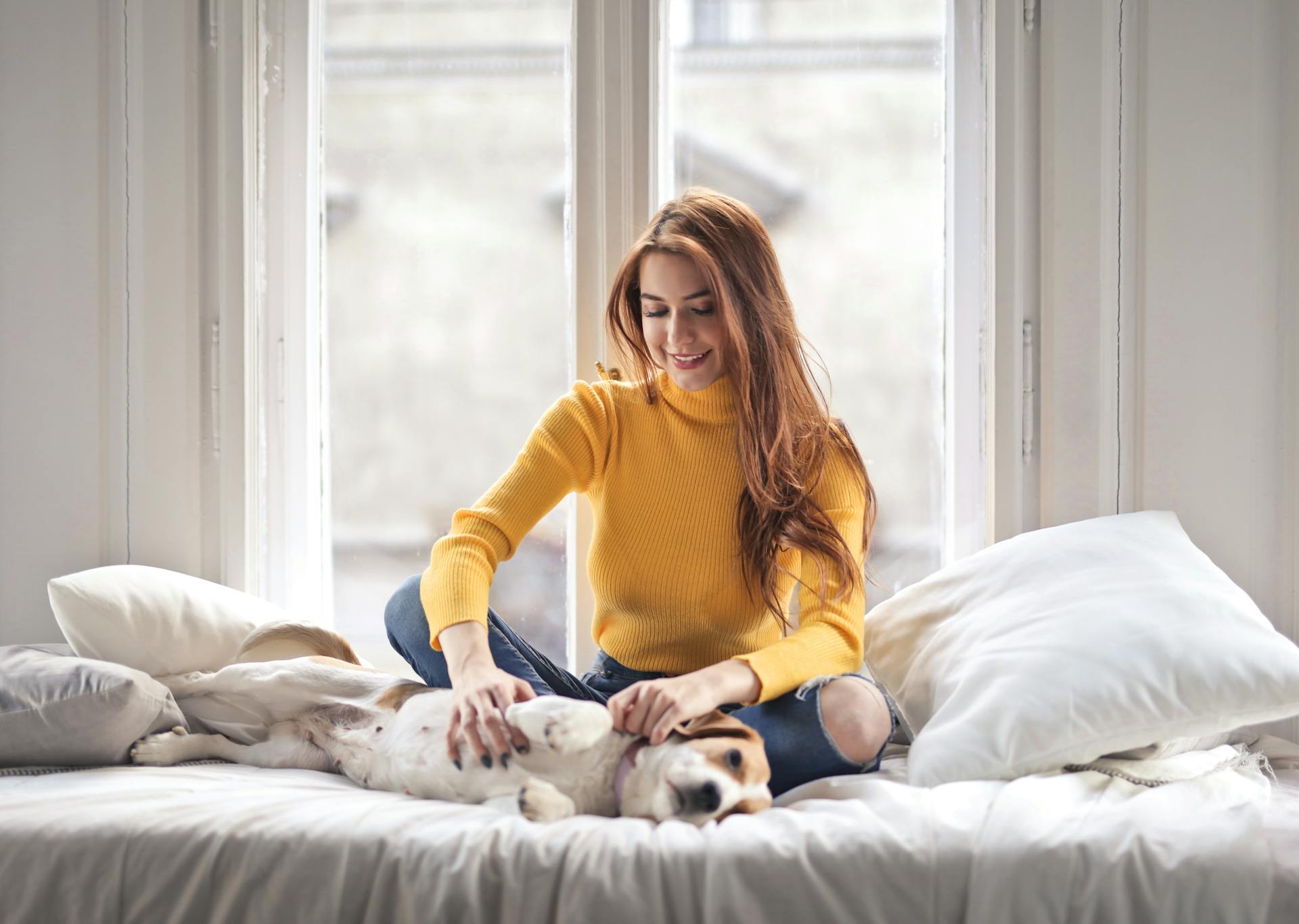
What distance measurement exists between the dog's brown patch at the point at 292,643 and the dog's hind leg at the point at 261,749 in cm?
16

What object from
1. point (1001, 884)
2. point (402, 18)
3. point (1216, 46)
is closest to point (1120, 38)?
point (1216, 46)

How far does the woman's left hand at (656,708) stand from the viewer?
1.03 metres

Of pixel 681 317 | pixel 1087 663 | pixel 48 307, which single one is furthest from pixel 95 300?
pixel 1087 663

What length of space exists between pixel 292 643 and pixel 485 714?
0.54 meters

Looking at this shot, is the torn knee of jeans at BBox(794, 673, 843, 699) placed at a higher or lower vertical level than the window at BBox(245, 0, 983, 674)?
lower

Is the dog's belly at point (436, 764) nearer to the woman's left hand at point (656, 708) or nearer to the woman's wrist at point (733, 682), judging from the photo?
the woman's left hand at point (656, 708)

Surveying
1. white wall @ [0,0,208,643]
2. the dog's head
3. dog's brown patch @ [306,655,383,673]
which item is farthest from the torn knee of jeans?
white wall @ [0,0,208,643]

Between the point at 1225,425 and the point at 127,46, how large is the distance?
7.48 feet

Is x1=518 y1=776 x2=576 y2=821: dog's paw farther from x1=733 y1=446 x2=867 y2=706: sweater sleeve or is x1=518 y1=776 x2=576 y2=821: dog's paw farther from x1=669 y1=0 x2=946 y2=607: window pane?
x1=669 y1=0 x2=946 y2=607: window pane

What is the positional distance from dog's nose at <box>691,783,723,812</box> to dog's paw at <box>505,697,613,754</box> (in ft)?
0.41

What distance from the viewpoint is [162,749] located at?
1209mm

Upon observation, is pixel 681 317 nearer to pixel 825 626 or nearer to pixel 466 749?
pixel 825 626

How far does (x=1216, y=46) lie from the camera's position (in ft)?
5.47

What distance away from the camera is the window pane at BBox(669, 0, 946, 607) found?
1823 millimetres
